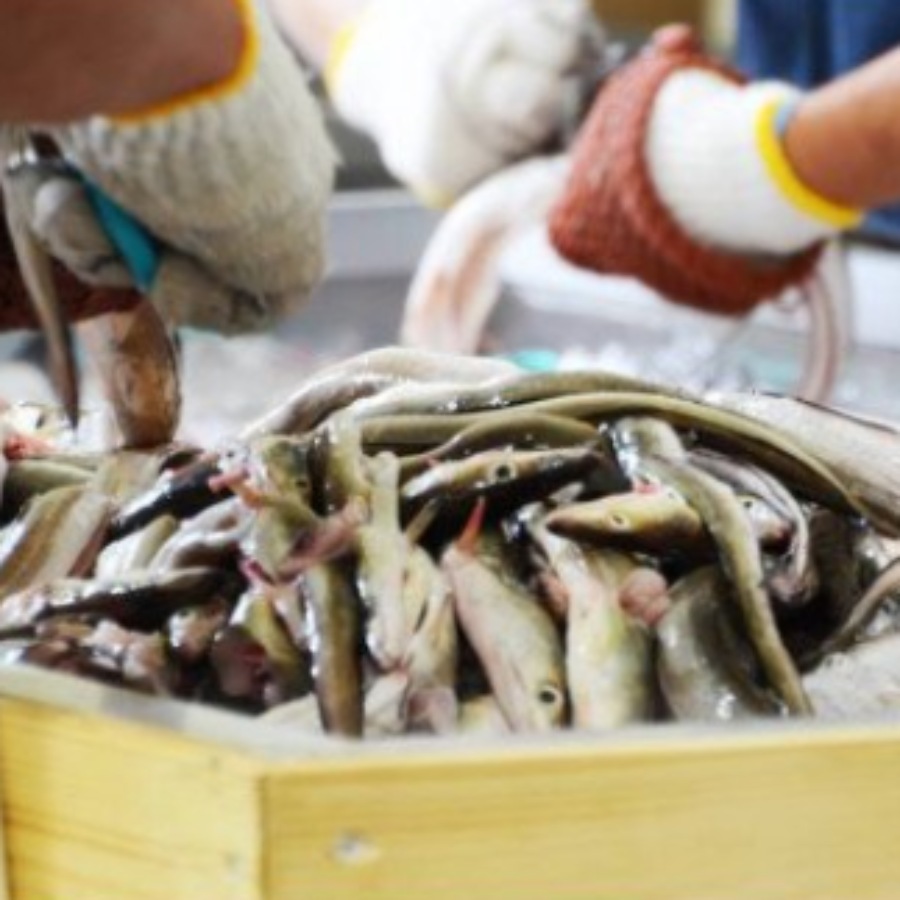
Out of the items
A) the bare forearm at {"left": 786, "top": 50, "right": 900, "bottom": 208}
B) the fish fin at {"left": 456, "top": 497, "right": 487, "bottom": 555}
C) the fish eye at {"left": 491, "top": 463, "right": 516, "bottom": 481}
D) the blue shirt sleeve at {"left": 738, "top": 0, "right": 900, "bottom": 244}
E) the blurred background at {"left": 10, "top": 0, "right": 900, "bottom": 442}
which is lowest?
Answer: the blurred background at {"left": 10, "top": 0, "right": 900, "bottom": 442}

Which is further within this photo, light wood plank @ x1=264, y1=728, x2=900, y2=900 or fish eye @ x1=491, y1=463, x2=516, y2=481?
fish eye @ x1=491, y1=463, x2=516, y2=481

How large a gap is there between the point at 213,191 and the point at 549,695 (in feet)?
Answer: 1.67

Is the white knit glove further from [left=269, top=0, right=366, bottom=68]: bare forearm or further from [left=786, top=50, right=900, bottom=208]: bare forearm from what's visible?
[left=269, top=0, right=366, bottom=68]: bare forearm

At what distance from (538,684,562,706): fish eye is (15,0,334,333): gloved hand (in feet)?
1.50

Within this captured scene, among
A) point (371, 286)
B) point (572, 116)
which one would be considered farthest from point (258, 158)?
point (371, 286)

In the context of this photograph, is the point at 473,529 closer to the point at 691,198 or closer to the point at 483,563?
the point at 483,563

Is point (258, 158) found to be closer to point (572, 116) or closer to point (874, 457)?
point (874, 457)

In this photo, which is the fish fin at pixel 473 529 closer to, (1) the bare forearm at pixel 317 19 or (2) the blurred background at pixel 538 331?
(2) the blurred background at pixel 538 331

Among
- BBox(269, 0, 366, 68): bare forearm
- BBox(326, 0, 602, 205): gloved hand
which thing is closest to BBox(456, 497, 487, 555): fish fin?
BBox(326, 0, 602, 205): gloved hand

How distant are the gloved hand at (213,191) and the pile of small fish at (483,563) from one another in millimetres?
156

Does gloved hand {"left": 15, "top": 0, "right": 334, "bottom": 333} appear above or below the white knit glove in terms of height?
above

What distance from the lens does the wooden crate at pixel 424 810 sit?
33.8 inches

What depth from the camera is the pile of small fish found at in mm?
1043

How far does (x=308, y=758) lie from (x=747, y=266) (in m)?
1.67
